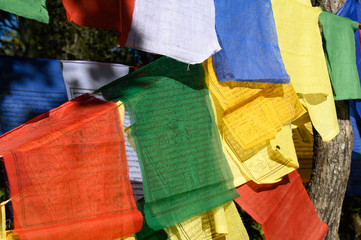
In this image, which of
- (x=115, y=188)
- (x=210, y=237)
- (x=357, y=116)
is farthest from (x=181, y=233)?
(x=357, y=116)

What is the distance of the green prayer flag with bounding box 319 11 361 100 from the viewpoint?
219 centimetres

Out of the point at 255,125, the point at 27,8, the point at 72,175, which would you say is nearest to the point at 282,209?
the point at 255,125

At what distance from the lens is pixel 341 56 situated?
7.38 ft

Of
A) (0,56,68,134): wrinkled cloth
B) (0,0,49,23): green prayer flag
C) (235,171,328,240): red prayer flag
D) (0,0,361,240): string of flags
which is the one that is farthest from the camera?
(235,171,328,240): red prayer flag

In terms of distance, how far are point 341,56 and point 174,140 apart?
1184 mm

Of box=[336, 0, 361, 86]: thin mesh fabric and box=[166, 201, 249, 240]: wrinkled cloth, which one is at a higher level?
box=[336, 0, 361, 86]: thin mesh fabric

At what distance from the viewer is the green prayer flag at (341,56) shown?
2.19 m

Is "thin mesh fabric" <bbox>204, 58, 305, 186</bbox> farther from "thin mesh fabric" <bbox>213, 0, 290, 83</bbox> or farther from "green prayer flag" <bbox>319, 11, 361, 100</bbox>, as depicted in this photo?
"green prayer flag" <bbox>319, 11, 361, 100</bbox>

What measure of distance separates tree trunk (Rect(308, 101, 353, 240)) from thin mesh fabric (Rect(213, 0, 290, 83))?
1042mm

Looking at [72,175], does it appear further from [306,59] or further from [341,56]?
[341,56]

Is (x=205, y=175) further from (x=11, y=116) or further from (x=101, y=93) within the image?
(x=11, y=116)

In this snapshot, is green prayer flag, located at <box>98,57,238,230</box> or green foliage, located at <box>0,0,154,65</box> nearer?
green prayer flag, located at <box>98,57,238,230</box>

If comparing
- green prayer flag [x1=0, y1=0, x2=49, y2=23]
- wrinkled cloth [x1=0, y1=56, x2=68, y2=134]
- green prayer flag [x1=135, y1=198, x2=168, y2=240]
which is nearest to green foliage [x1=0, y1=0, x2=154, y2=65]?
wrinkled cloth [x1=0, y1=56, x2=68, y2=134]

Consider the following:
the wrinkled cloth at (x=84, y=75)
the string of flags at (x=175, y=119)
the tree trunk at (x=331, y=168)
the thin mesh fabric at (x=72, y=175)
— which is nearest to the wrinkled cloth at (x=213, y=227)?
the string of flags at (x=175, y=119)
